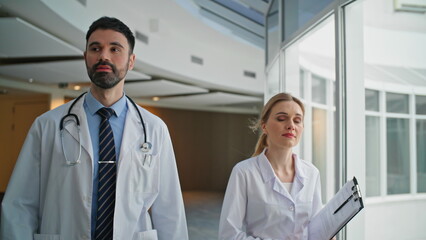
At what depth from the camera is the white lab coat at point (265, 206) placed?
1.79 meters

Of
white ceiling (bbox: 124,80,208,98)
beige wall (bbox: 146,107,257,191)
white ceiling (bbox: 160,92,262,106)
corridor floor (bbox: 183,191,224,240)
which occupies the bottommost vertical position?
corridor floor (bbox: 183,191,224,240)

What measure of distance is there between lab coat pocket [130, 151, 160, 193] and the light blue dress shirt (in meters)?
0.10

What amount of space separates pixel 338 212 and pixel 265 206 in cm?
39

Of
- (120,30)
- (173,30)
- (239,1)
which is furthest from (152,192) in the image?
(173,30)

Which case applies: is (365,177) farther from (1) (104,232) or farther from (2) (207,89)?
(2) (207,89)

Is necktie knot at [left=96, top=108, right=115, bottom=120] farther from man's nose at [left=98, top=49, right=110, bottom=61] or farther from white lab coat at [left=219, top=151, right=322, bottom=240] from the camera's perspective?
white lab coat at [left=219, top=151, right=322, bottom=240]

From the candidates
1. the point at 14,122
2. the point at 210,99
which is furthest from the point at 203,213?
the point at 14,122

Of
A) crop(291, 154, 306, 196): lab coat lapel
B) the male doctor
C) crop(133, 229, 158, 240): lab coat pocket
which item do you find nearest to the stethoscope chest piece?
the male doctor

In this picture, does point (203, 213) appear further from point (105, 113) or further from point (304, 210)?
point (105, 113)

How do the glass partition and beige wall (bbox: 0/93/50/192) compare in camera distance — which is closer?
the glass partition

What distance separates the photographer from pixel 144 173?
5.36 feet

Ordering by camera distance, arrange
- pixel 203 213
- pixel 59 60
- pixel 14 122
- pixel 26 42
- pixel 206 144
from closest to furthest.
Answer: pixel 26 42, pixel 59 60, pixel 203 213, pixel 14 122, pixel 206 144

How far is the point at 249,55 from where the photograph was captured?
10828 mm

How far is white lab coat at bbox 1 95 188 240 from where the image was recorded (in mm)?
1489
